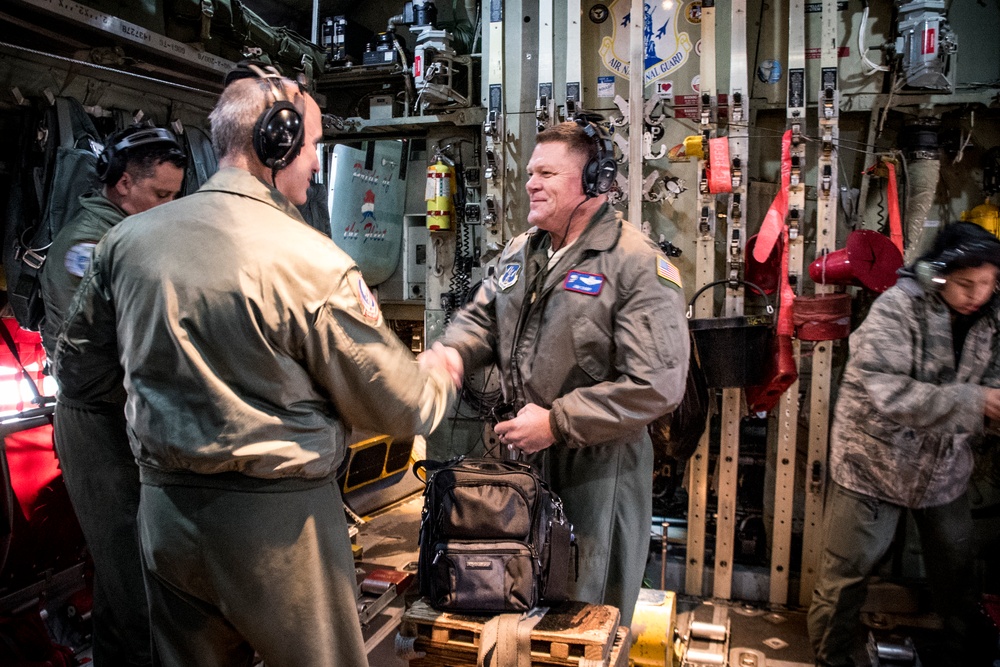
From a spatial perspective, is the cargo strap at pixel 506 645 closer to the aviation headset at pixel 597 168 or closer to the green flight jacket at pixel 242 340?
the green flight jacket at pixel 242 340

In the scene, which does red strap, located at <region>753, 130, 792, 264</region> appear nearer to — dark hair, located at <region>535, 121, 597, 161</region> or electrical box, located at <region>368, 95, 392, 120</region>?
dark hair, located at <region>535, 121, 597, 161</region>

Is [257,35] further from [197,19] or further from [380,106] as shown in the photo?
[380,106]

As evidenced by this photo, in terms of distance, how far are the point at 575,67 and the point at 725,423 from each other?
94.3 inches

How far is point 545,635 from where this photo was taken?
2.09 m

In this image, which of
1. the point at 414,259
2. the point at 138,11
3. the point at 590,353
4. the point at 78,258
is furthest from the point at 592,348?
the point at 414,259

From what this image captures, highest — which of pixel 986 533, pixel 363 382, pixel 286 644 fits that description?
pixel 363 382

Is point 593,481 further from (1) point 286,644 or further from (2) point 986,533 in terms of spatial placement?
(2) point 986,533

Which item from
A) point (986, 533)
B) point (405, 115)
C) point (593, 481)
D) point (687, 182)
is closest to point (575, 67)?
point (687, 182)

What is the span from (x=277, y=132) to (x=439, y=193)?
11.4ft

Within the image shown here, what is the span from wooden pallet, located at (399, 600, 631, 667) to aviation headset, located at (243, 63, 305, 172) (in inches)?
54.7

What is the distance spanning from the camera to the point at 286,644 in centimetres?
175

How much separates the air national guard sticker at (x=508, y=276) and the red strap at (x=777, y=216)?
1.93 m

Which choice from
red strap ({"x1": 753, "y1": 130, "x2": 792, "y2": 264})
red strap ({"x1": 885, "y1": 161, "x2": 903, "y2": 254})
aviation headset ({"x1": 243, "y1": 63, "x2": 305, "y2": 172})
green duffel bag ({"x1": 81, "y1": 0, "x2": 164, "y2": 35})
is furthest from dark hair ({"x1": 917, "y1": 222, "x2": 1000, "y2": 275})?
green duffel bag ({"x1": 81, "y1": 0, "x2": 164, "y2": 35})

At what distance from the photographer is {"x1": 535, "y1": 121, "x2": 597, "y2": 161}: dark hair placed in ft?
8.71
